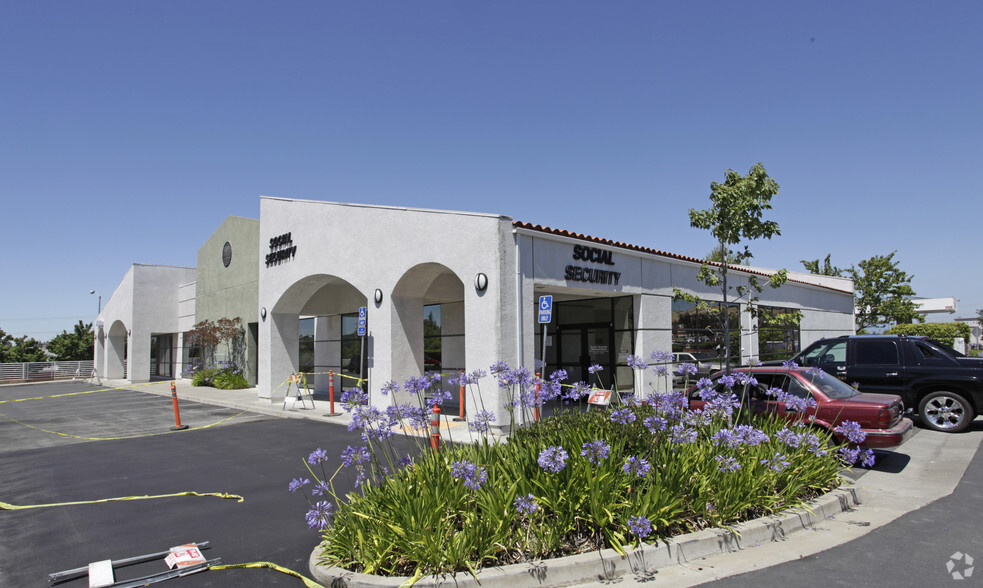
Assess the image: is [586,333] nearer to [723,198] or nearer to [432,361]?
[432,361]

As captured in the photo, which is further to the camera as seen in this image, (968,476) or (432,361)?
(432,361)

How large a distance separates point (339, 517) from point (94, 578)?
6.76 ft

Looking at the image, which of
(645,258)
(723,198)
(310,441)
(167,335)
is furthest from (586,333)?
(167,335)

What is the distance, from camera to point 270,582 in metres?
5.02

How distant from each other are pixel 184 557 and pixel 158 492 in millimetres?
3349

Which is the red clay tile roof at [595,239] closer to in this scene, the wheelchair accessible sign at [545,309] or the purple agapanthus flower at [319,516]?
the wheelchair accessible sign at [545,309]

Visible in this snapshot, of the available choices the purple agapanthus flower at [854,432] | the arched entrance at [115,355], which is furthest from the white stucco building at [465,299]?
the arched entrance at [115,355]

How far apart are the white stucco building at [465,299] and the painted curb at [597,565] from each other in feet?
22.5

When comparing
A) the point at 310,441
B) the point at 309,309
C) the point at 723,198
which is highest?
the point at 723,198

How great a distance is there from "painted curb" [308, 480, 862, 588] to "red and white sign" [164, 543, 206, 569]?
1.07 metres

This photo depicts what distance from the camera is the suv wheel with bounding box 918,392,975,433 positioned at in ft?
36.6

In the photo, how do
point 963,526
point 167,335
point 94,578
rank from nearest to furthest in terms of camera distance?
point 94,578, point 963,526, point 167,335

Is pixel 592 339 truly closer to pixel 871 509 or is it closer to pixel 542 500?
pixel 871 509

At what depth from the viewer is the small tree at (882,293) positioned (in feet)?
97.9
